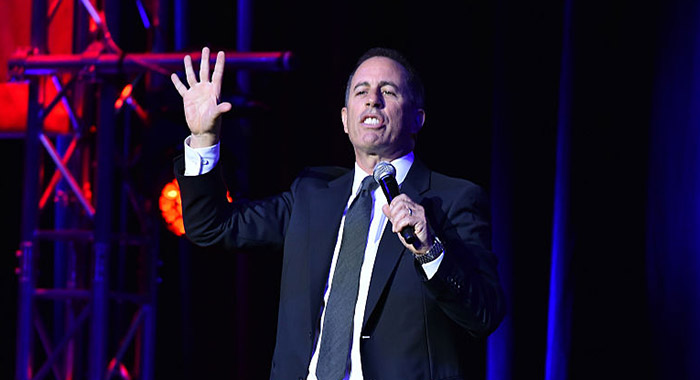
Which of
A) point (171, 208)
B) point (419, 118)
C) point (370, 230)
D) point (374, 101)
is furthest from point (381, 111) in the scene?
point (171, 208)

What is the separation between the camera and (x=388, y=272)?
1948mm

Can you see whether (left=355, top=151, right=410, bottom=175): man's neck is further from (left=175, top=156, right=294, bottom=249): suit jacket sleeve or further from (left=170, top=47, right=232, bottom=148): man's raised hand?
(left=170, top=47, right=232, bottom=148): man's raised hand

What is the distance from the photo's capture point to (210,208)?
2.12 meters

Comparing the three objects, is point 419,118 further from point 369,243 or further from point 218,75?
point 218,75

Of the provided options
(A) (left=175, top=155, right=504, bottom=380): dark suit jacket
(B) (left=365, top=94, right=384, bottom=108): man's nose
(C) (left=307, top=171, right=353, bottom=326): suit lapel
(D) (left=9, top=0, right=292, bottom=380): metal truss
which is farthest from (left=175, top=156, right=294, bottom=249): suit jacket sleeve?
(D) (left=9, top=0, right=292, bottom=380): metal truss

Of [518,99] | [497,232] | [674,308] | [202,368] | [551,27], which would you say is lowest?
[202,368]

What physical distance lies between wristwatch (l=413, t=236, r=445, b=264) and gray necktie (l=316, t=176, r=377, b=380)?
0.66 ft

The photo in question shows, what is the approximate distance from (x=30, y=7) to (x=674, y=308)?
9.93 feet

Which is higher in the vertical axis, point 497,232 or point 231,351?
point 497,232

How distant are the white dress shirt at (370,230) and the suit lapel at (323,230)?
0.7 inches

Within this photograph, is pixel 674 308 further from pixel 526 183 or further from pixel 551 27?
pixel 551 27

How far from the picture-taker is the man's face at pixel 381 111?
214 cm

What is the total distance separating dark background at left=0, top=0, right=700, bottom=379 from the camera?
9.42ft

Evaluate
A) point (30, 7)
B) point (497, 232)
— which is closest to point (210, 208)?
point (497, 232)
